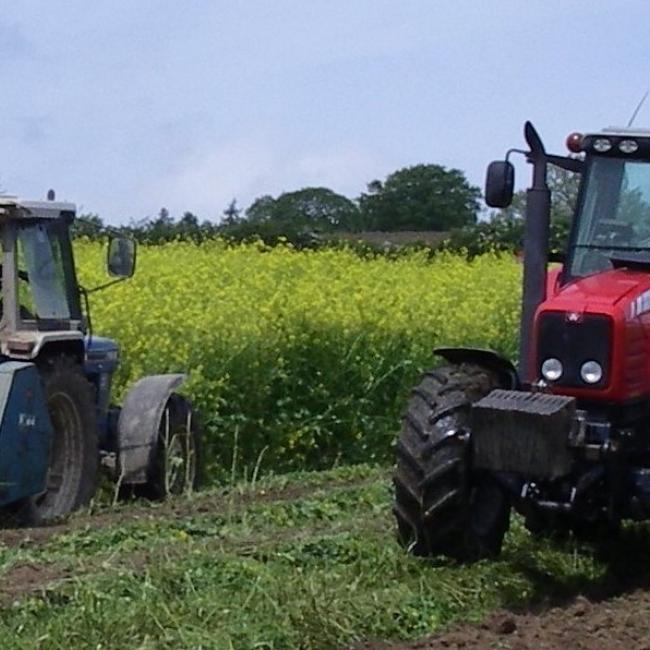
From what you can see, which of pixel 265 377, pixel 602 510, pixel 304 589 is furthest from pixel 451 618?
pixel 265 377

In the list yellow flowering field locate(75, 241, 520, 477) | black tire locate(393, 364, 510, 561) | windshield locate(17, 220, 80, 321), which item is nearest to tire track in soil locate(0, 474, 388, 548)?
windshield locate(17, 220, 80, 321)

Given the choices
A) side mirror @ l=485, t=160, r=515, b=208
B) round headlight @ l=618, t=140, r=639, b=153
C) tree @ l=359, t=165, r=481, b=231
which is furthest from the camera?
tree @ l=359, t=165, r=481, b=231

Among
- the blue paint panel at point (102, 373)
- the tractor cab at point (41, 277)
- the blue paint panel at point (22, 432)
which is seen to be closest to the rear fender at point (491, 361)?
the blue paint panel at point (22, 432)

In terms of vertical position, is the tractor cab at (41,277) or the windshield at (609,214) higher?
the windshield at (609,214)

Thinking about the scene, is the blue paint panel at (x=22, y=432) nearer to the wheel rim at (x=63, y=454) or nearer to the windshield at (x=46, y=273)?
the wheel rim at (x=63, y=454)

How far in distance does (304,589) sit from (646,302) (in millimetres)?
Answer: 2315

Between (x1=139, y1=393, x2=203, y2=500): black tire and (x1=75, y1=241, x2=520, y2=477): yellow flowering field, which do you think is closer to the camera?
(x1=139, y1=393, x2=203, y2=500): black tire

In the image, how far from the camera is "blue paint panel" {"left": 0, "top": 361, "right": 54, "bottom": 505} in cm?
948

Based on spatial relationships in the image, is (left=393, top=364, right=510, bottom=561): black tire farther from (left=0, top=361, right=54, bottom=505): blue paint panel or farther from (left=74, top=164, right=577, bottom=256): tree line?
(left=74, top=164, right=577, bottom=256): tree line

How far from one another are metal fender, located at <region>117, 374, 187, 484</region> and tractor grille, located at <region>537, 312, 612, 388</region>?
3732 millimetres

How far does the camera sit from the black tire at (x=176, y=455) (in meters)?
11.3

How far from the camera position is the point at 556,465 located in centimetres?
776

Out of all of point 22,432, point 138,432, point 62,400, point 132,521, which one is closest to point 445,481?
point 132,521

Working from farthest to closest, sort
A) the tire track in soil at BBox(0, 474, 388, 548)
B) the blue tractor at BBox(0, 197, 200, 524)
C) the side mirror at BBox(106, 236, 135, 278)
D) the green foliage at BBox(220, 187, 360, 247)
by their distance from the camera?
1. the green foliage at BBox(220, 187, 360, 247)
2. the side mirror at BBox(106, 236, 135, 278)
3. the blue tractor at BBox(0, 197, 200, 524)
4. the tire track in soil at BBox(0, 474, 388, 548)
